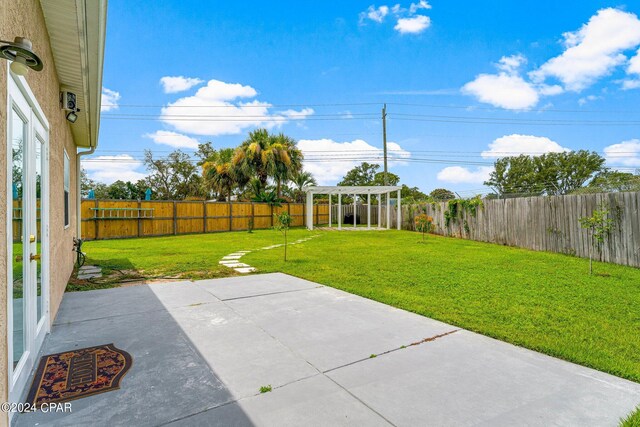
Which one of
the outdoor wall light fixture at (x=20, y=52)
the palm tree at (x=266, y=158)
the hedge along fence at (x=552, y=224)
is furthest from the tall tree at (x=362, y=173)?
the outdoor wall light fixture at (x=20, y=52)

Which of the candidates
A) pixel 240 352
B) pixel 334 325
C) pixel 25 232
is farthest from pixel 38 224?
pixel 334 325

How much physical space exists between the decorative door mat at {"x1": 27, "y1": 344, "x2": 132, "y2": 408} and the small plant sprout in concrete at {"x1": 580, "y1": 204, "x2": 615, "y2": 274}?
8903 millimetres

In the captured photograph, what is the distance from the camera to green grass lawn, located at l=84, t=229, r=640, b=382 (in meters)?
3.05

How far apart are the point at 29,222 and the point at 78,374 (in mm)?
1233

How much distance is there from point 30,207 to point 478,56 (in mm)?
18612

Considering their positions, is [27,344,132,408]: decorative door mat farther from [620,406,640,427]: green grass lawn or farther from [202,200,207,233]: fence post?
[202,200,207,233]: fence post

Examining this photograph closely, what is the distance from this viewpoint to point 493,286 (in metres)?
5.26

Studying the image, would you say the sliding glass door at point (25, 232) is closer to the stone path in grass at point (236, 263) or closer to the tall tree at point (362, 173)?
the stone path in grass at point (236, 263)

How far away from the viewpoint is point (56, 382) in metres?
2.29

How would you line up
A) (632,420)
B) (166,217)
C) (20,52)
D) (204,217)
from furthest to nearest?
(204,217) → (166,217) → (632,420) → (20,52)

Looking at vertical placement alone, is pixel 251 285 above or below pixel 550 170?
below

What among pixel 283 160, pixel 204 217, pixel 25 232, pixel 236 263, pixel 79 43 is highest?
pixel 283 160

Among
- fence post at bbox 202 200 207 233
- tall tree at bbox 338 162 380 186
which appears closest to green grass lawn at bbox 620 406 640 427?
fence post at bbox 202 200 207 233

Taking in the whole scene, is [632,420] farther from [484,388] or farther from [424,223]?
[424,223]
